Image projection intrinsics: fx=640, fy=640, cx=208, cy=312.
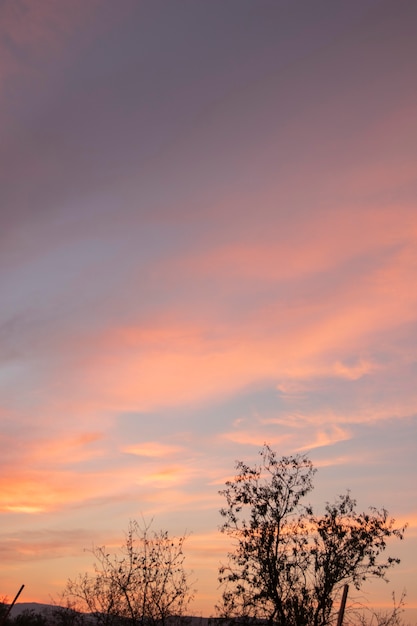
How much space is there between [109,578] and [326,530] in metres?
12.2

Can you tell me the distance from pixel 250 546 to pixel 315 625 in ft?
16.2

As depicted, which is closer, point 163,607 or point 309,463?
point 163,607

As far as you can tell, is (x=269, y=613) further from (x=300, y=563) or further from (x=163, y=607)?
(x=163, y=607)

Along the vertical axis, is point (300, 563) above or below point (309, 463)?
below

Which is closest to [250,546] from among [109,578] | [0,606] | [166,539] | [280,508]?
[280,508]

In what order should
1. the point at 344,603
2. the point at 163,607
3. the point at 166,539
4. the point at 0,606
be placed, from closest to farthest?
the point at 344,603 → the point at 163,607 → the point at 166,539 → the point at 0,606

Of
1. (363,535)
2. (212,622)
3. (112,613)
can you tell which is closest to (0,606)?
(112,613)

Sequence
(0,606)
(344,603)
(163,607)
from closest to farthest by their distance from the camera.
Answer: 1. (344,603)
2. (163,607)
3. (0,606)

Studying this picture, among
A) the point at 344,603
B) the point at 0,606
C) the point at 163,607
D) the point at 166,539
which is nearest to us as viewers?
the point at 344,603

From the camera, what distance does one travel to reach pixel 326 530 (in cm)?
3556

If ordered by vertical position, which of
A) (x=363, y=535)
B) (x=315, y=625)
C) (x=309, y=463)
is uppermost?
(x=309, y=463)

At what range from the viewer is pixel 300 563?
3388cm

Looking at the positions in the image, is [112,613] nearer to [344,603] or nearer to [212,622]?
[212,622]

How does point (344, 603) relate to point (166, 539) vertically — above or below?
below
